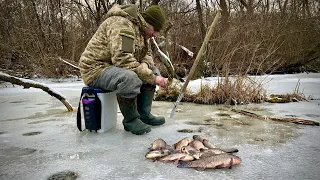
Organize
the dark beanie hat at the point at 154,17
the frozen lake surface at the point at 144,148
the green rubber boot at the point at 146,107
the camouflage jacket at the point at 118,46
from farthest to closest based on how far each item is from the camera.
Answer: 1. the green rubber boot at the point at 146,107
2. the dark beanie hat at the point at 154,17
3. the camouflage jacket at the point at 118,46
4. the frozen lake surface at the point at 144,148

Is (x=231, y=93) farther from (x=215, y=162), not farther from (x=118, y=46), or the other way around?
(x=215, y=162)

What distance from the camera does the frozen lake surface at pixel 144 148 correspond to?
1.31 metres

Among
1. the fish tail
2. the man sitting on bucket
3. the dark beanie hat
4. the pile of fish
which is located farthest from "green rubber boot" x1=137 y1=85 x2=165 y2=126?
the fish tail

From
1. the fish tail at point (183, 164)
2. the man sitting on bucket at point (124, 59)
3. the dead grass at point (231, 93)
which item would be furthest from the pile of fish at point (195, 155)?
the dead grass at point (231, 93)

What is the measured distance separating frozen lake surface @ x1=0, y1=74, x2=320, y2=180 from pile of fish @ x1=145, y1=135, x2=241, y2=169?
0.04 m

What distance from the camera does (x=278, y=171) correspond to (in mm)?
1302

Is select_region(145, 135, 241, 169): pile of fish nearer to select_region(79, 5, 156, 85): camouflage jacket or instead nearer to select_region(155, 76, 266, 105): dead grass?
select_region(79, 5, 156, 85): camouflage jacket

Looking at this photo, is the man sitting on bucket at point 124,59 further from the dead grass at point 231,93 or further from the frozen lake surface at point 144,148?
the dead grass at point 231,93

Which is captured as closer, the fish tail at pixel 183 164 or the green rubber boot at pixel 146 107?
the fish tail at pixel 183 164

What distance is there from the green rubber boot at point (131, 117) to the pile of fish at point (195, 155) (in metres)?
0.42

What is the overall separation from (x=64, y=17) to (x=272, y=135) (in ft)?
30.6

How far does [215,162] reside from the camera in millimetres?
1342

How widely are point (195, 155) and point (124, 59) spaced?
36.9 inches

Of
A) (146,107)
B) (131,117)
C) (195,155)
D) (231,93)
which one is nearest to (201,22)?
(231,93)
